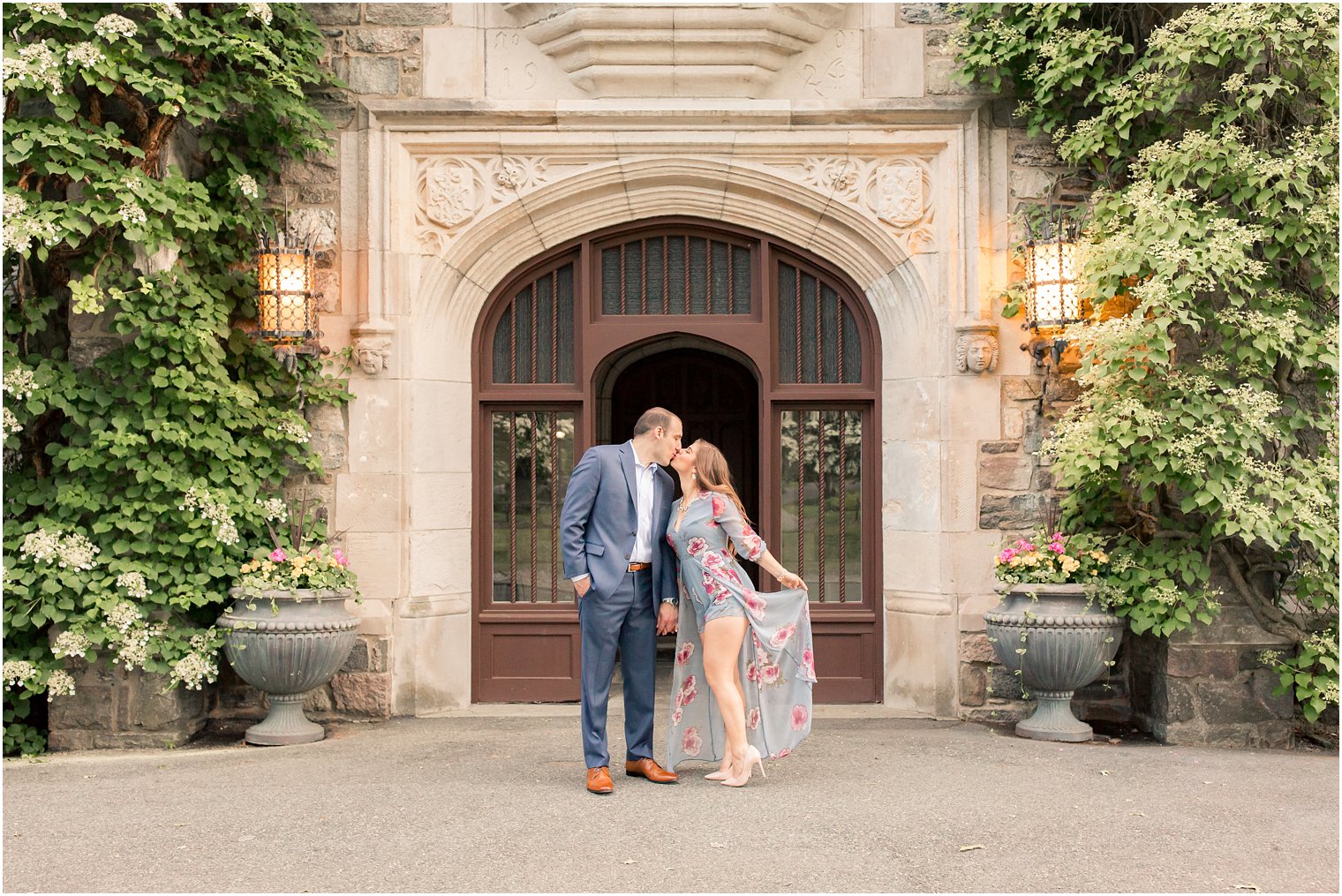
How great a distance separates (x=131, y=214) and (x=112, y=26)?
84cm

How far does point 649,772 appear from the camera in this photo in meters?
4.76

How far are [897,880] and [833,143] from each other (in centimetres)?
421

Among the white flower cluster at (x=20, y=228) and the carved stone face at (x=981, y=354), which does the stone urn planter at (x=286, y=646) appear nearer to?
the white flower cluster at (x=20, y=228)

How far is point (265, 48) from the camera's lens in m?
5.77

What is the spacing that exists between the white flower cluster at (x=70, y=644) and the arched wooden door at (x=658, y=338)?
81.9 inches

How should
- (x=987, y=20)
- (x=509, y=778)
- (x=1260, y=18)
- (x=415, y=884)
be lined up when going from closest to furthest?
(x=415, y=884) → (x=509, y=778) → (x=1260, y=18) → (x=987, y=20)

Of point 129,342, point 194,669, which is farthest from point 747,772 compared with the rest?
point 129,342

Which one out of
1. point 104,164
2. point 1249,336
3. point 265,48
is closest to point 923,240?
point 1249,336

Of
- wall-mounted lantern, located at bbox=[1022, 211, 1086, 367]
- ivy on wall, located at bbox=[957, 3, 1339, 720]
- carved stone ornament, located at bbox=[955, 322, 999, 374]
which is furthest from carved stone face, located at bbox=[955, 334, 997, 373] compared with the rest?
ivy on wall, located at bbox=[957, 3, 1339, 720]

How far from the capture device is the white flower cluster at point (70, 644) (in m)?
5.51

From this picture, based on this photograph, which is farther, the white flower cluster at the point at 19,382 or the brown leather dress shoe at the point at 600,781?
the white flower cluster at the point at 19,382

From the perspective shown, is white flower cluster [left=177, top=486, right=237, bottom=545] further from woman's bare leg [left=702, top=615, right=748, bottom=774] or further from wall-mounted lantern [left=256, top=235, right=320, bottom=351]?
woman's bare leg [left=702, top=615, right=748, bottom=774]

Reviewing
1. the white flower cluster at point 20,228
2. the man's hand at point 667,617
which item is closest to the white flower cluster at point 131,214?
the white flower cluster at point 20,228

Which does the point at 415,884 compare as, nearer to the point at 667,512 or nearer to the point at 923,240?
the point at 667,512
